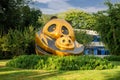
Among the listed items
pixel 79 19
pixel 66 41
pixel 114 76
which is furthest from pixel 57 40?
pixel 79 19

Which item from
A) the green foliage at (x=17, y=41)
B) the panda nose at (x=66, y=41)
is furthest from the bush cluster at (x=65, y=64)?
the green foliage at (x=17, y=41)

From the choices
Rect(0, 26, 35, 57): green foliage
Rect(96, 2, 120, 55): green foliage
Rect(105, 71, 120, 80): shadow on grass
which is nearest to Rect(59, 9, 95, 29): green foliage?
Rect(96, 2, 120, 55): green foliage

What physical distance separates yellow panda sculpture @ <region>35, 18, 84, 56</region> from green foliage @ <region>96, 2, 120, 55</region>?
1271 cm

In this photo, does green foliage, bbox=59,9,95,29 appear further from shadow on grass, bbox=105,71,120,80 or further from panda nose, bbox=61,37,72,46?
shadow on grass, bbox=105,71,120,80

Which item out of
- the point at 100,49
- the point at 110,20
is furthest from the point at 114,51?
the point at 100,49

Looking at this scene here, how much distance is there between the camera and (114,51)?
3769 centimetres

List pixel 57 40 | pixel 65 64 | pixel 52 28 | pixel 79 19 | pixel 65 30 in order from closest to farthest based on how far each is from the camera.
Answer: pixel 65 64 → pixel 57 40 → pixel 65 30 → pixel 52 28 → pixel 79 19

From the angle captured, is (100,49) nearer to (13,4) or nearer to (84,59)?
(13,4)

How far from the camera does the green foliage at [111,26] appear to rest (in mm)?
37062

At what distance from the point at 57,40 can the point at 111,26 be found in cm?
1458

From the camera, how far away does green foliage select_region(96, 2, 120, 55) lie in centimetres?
3706

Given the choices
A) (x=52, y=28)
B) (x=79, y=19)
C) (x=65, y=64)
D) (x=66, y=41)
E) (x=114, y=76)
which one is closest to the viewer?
(x=114, y=76)

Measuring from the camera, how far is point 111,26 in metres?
37.1

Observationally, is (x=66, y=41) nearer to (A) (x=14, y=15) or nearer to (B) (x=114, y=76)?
(B) (x=114, y=76)
